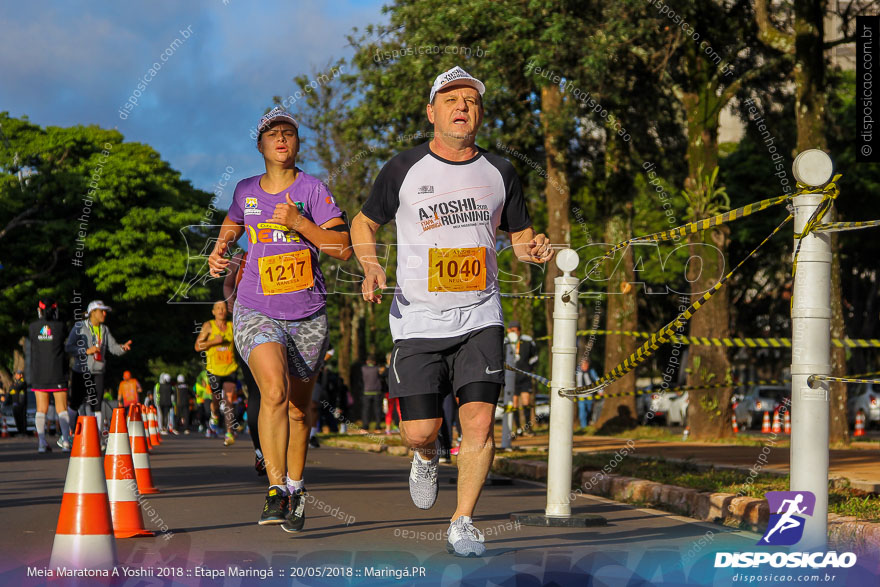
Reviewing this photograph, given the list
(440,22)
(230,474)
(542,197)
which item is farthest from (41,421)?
(542,197)

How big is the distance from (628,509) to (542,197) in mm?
21034

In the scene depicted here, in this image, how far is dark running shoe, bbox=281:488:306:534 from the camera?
22.6 ft

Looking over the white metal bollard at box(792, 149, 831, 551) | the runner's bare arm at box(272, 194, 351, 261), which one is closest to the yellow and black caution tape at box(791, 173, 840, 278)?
the white metal bollard at box(792, 149, 831, 551)

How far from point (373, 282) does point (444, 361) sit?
53 centimetres

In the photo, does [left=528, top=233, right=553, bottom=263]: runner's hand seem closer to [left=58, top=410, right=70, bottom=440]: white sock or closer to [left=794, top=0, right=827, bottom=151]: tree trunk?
[left=58, top=410, right=70, bottom=440]: white sock

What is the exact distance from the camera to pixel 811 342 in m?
5.80

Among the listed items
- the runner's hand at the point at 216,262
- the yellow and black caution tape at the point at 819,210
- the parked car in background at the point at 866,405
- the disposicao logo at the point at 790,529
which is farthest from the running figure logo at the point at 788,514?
the parked car in background at the point at 866,405

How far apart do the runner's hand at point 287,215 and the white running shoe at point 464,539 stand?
1982 millimetres

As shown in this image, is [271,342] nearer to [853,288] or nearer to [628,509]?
[628,509]

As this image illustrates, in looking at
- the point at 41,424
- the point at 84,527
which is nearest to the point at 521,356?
the point at 41,424

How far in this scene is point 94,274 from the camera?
144 feet

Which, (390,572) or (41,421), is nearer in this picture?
(390,572)

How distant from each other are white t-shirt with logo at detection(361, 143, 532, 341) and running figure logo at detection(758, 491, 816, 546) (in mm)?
1583

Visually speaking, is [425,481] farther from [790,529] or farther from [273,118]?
[273,118]
